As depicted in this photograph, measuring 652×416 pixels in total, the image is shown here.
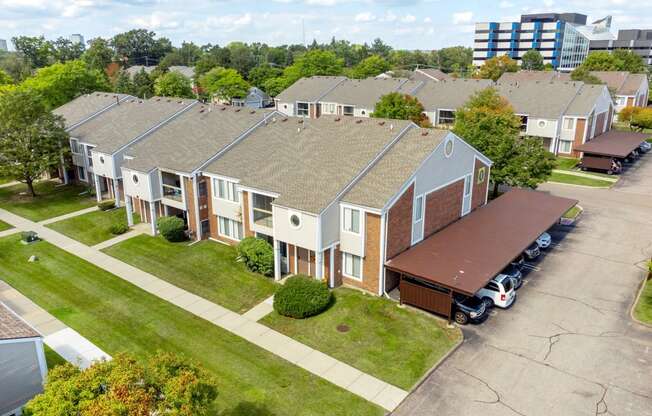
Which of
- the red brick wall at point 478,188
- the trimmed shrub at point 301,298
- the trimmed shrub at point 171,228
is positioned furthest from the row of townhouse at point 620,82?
the trimmed shrub at point 301,298

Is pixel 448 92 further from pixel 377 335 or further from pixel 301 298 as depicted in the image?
pixel 377 335

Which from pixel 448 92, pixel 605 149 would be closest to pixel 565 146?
pixel 605 149

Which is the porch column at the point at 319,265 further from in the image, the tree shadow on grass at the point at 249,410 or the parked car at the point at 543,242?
the parked car at the point at 543,242

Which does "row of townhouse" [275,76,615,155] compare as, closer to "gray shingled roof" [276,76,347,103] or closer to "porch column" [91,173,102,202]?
"gray shingled roof" [276,76,347,103]

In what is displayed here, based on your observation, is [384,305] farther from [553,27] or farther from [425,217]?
[553,27]

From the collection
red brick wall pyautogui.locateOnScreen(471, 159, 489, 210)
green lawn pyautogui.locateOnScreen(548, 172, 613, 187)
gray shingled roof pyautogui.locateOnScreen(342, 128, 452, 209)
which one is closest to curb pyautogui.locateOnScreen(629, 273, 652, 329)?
red brick wall pyautogui.locateOnScreen(471, 159, 489, 210)
